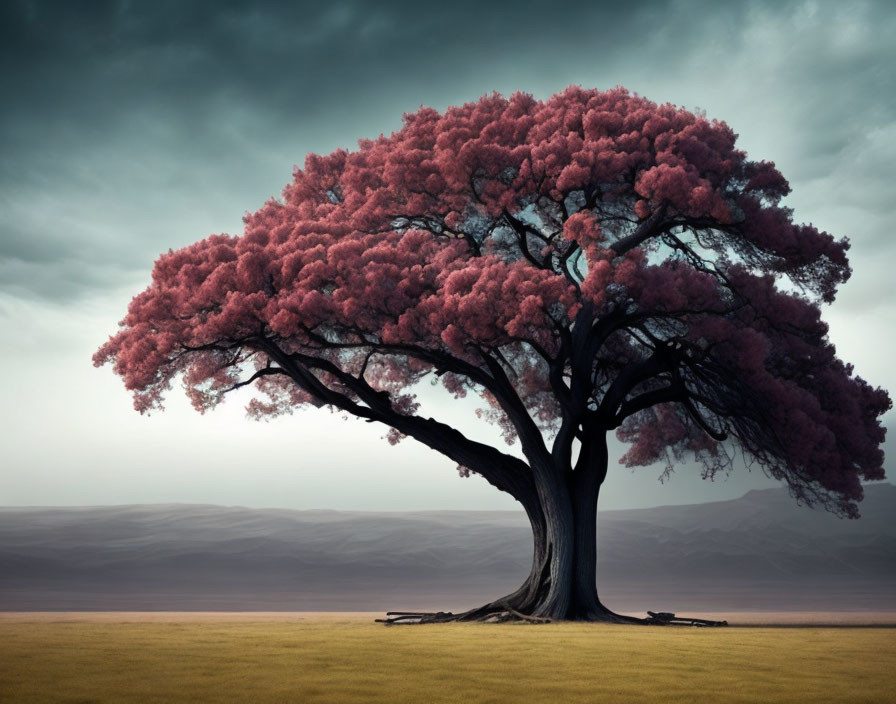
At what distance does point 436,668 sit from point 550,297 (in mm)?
7379

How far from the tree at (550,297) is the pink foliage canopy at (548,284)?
0.04m

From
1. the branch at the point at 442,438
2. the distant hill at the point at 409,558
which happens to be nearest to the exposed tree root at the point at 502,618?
the branch at the point at 442,438

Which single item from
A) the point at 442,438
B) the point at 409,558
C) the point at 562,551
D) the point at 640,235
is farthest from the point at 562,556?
the point at 409,558

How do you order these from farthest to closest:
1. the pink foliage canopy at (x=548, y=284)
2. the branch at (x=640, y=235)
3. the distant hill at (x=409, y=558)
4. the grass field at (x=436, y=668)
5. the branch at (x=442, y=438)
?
the distant hill at (x=409, y=558) < the branch at (x=442, y=438) < the branch at (x=640, y=235) < the pink foliage canopy at (x=548, y=284) < the grass field at (x=436, y=668)

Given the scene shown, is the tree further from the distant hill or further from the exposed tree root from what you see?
the distant hill

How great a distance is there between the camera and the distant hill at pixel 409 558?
28.5 metres

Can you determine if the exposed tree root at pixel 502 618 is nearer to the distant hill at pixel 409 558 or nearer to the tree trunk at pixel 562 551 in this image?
the tree trunk at pixel 562 551

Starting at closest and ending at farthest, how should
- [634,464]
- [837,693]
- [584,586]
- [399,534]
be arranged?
[837,693], [584,586], [634,464], [399,534]

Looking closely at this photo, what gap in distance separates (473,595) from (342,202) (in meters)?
18.7

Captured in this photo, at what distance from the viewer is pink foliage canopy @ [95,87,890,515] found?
13.5 metres

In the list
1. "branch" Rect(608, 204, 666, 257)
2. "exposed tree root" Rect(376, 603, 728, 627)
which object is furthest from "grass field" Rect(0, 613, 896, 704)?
"branch" Rect(608, 204, 666, 257)

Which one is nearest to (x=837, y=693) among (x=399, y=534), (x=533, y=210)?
(x=533, y=210)

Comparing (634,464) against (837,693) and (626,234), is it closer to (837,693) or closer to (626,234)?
(626,234)

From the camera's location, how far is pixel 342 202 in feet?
56.0
